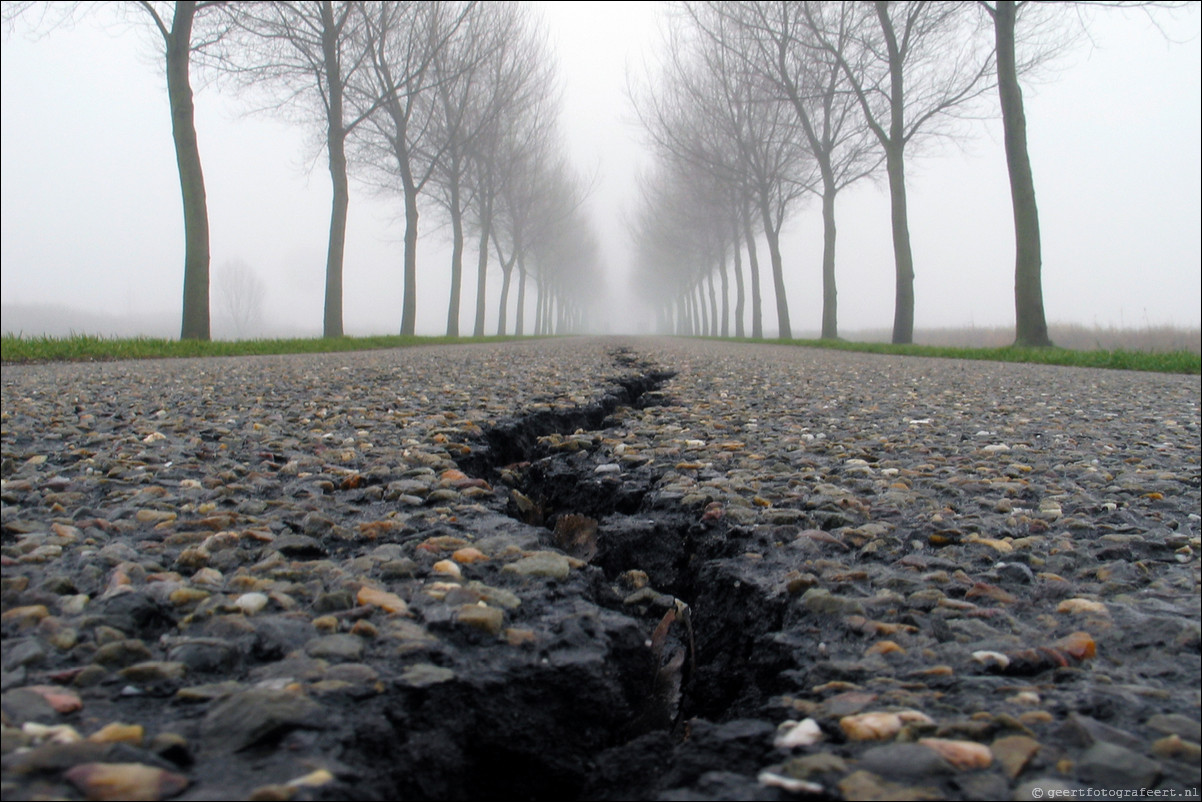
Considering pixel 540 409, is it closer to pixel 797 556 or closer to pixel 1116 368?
pixel 797 556

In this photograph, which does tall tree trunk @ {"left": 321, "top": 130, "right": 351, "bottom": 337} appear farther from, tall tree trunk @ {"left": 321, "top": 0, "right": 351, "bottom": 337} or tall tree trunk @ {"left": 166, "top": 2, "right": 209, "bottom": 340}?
tall tree trunk @ {"left": 166, "top": 2, "right": 209, "bottom": 340}

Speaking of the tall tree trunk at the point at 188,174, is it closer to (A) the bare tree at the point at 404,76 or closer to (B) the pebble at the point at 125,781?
(A) the bare tree at the point at 404,76

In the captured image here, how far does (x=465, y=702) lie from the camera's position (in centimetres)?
92

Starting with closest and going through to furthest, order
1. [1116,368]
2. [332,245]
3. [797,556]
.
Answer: [797,556]
[1116,368]
[332,245]

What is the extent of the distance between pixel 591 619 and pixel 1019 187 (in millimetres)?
11713

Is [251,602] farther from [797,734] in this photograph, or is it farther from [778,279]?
[778,279]

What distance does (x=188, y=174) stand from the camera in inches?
406

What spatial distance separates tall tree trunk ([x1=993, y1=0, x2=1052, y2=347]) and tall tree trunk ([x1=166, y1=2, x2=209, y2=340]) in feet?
36.8

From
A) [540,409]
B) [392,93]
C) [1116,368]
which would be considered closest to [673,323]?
[392,93]

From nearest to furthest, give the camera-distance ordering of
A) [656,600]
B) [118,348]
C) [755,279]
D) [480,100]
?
[656,600] → [118,348] → [480,100] → [755,279]

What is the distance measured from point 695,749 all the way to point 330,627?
535 mm

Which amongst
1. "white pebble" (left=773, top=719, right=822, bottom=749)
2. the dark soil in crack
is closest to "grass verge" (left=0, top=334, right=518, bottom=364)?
the dark soil in crack

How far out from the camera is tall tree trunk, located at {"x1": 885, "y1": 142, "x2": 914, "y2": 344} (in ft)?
45.4

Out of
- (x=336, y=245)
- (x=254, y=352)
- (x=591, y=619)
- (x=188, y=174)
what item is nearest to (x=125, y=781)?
(x=591, y=619)
